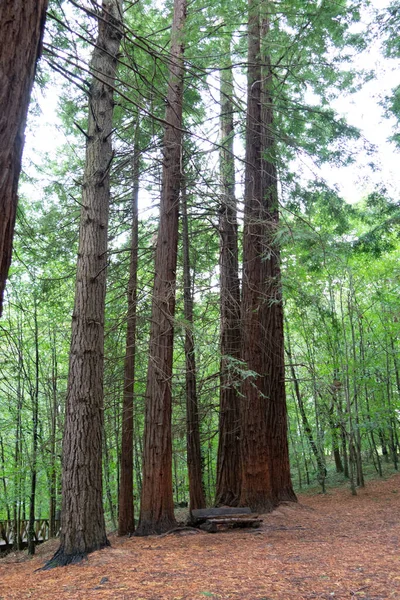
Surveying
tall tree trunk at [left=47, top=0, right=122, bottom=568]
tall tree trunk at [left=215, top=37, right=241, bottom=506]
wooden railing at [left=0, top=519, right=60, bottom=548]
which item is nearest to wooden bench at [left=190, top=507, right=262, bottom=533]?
tall tree trunk at [left=215, top=37, right=241, bottom=506]

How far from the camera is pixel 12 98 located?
1.86 metres

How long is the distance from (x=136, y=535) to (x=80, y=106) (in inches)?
298

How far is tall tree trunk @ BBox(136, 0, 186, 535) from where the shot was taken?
25.0 feet

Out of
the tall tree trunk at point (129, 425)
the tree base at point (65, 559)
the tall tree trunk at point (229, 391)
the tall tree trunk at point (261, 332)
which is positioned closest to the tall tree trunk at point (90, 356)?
the tree base at point (65, 559)

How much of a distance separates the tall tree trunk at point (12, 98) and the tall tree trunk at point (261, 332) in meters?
6.90

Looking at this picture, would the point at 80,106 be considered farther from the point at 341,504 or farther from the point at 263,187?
the point at 341,504

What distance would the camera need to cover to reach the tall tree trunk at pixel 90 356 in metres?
5.91

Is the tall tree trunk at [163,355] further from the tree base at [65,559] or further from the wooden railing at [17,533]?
the wooden railing at [17,533]

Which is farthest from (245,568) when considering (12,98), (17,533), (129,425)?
(17,533)

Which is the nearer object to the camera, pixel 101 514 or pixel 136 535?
pixel 101 514

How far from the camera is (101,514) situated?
6.15 meters

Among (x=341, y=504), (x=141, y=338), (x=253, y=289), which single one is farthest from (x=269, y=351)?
(x=341, y=504)

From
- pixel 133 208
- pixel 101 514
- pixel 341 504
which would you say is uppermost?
pixel 133 208

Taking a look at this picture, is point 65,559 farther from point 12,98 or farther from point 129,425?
point 12,98
